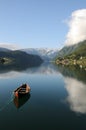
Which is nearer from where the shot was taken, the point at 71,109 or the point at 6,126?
the point at 6,126

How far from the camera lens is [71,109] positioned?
205 ft

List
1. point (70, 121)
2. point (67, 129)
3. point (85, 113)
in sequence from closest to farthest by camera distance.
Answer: point (67, 129) → point (70, 121) → point (85, 113)

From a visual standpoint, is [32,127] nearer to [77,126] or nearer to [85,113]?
[77,126]

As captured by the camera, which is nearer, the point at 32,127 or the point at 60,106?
the point at 32,127

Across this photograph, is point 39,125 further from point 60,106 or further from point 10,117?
point 60,106

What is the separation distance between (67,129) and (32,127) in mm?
7117

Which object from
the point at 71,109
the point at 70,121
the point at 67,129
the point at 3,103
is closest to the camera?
the point at 67,129

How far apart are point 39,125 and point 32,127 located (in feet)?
6.90

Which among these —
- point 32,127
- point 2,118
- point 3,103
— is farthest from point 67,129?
point 3,103

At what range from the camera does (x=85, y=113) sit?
58.0m

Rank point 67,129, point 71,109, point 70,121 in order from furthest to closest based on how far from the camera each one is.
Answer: point 71,109
point 70,121
point 67,129

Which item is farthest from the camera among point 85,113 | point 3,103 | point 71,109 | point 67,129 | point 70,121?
point 3,103

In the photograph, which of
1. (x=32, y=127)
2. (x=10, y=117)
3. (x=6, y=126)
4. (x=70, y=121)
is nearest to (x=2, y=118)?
(x=10, y=117)

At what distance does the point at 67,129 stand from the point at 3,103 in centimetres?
2926
